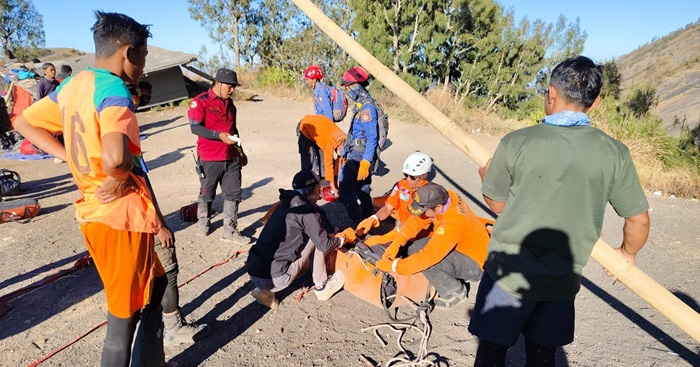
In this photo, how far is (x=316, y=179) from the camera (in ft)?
12.0

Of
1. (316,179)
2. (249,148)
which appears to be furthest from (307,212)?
(249,148)

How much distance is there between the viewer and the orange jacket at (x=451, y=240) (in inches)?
129

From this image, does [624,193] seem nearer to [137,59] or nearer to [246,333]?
[137,59]

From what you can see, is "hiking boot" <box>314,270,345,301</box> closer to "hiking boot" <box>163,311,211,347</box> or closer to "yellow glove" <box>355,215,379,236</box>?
"yellow glove" <box>355,215,379,236</box>

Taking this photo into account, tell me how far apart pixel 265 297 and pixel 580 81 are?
2870 mm

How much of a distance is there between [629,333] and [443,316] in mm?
1501

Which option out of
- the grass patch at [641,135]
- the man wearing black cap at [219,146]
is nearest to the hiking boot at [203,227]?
the man wearing black cap at [219,146]

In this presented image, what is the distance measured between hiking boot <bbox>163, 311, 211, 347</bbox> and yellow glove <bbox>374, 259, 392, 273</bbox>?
1.51 metres

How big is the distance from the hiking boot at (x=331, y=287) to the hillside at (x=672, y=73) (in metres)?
12.6

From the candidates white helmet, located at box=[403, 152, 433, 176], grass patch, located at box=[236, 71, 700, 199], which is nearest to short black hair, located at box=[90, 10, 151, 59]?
white helmet, located at box=[403, 152, 433, 176]

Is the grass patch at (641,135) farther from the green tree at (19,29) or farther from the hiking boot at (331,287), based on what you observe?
the green tree at (19,29)

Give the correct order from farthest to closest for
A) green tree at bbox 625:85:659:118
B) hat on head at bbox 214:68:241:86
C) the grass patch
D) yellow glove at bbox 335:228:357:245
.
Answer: green tree at bbox 625:85:659:118, the grass patch, hat on head at bbox 214:68:241:86, yellow glove at bbox 335:228:357:245

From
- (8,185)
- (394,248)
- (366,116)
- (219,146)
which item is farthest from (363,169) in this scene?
(8,185)

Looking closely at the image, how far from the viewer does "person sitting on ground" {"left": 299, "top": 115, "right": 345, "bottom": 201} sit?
6031 mm
